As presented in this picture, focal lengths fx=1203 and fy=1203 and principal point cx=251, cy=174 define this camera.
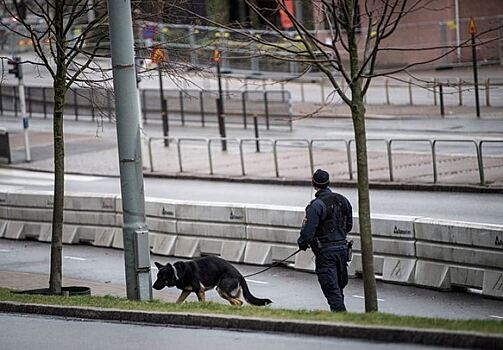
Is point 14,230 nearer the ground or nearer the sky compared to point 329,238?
nearer the ground

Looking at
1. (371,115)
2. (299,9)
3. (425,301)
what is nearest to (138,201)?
(425,301)

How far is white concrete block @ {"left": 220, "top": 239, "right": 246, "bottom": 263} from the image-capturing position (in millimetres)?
19156

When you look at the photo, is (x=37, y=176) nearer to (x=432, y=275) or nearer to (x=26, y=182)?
(x=26, y=182)

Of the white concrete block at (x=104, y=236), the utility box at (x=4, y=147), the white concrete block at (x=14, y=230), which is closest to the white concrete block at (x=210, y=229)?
the white concrete block at (x=104, y=236)

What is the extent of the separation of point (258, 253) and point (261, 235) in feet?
0.94

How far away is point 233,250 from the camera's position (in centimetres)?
1930

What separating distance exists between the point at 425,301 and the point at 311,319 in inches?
177

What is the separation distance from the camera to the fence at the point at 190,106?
3931cm

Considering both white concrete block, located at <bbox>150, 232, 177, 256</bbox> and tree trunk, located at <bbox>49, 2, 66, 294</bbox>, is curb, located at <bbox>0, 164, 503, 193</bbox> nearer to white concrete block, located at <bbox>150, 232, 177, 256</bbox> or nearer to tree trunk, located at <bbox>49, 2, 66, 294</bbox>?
white concrete block, located at <bbox>150, 232, 177, 256</bbox>

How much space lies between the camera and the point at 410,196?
24.5 meters

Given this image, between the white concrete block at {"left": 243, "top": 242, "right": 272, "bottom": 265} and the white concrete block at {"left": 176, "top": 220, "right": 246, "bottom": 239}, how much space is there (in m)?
0.26

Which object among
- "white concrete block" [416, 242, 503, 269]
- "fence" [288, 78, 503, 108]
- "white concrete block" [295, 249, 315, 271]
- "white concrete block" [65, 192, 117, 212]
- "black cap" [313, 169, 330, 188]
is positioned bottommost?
"white concrete block" [295, 249, 315, 271]

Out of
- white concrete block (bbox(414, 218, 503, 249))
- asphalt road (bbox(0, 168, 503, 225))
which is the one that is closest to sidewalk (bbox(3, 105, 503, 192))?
asphalt road (bbox(0, 168, 503, 225))

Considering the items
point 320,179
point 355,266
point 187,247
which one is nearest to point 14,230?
point 187,247
